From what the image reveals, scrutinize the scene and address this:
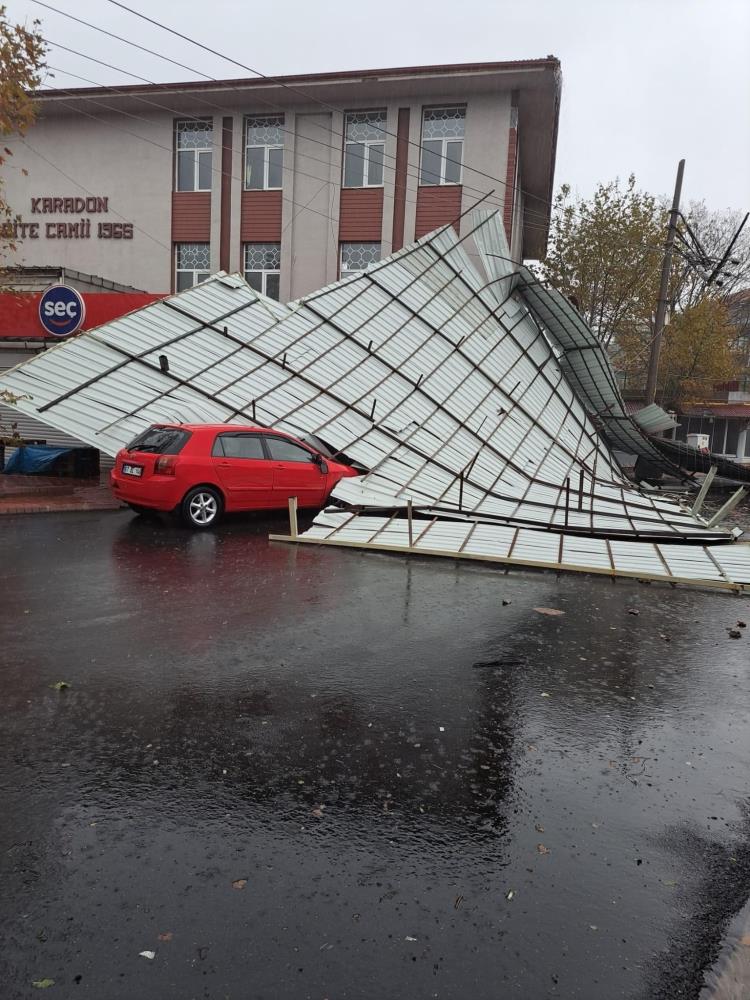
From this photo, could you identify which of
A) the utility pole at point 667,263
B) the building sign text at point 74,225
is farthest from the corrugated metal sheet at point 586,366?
the building sign text at point 74,225

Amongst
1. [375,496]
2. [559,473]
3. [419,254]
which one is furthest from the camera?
[419,254]

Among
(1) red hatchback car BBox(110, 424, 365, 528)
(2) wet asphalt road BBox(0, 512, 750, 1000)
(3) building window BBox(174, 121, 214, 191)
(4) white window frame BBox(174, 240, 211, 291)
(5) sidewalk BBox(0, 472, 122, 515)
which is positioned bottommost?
(5) sidewalk BBox(0, 472, 122, 515)

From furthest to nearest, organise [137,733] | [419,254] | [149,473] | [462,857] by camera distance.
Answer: [419,254]
[149,473]
[137,733]
[462,857]

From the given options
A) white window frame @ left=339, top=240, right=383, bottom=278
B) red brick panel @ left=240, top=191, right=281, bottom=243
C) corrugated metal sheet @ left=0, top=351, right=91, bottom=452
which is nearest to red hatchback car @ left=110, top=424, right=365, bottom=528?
corrugated metal sheet @ left=0, top=351, right=91, bottom=452

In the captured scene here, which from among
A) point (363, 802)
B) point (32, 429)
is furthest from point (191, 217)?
point (363, 802)

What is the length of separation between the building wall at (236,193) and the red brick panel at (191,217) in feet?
0.12

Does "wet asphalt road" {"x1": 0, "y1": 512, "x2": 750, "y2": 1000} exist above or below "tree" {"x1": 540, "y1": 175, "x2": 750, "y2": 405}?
below

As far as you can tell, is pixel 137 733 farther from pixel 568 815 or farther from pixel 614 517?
pixel 614 517

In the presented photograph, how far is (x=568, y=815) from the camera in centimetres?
350

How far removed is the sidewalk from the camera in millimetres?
12445

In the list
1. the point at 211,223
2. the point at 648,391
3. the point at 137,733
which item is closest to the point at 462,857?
the point at 137,733

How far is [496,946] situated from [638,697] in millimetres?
2897

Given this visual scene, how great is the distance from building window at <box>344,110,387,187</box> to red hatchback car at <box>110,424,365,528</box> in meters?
16.3

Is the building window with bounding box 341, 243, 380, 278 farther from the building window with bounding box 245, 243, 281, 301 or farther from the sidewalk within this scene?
the sidewalk
